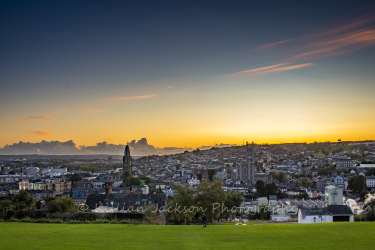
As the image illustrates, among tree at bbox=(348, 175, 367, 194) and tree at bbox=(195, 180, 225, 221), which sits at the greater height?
tree at bbox=(195, 180, 225, 221)

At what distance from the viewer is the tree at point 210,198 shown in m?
29.1

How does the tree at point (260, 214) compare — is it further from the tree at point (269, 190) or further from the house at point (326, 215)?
the tree at point (269, 190)

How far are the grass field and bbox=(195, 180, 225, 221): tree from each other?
40.9ft

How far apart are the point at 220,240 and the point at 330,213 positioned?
71.4 ft

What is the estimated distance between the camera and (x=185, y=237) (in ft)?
46.1

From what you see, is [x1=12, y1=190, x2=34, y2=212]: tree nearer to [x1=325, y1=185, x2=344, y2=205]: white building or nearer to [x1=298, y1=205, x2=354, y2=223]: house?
[x1=298, y1=205, x2=354, y2=223]: house

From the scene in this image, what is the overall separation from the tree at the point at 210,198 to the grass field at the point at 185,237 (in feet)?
40.9

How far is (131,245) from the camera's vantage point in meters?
12.6

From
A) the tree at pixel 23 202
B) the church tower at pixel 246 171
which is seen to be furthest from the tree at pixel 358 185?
the tree at pixel 23 202

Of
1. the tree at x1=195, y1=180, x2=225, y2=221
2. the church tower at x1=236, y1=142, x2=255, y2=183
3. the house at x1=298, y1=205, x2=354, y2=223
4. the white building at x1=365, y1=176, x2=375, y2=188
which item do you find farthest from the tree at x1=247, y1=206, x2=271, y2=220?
the church tower at x1=236, y1=142, x2=255, y2=183

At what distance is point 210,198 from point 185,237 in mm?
15337

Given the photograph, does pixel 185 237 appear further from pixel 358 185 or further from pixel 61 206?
pixel 358 185

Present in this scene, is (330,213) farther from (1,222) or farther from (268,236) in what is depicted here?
(1,222)

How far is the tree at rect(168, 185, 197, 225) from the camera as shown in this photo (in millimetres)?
27047
